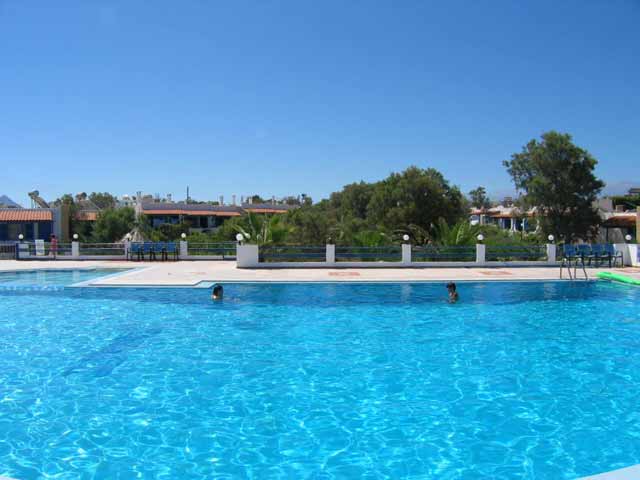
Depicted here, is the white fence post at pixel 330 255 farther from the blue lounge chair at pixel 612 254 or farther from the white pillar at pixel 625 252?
the white pillar at pixel 625 252

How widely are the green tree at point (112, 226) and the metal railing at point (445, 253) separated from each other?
1133 inches

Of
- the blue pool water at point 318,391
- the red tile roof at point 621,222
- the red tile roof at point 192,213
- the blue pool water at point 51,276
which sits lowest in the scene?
the blue pool water at point 318,391

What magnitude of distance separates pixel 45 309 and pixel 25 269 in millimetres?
9175

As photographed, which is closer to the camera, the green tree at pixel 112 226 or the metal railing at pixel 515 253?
the metal railing at pixel 515 253

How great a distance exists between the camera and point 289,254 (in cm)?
2358

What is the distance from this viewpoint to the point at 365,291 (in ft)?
59.0

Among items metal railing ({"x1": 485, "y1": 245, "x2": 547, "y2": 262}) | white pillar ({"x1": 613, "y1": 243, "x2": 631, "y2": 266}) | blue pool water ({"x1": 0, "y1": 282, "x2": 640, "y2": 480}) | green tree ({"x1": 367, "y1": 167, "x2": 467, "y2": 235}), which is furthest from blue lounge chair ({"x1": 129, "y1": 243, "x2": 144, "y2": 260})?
white pillar ({"x1": 613, "y1": 243, "x2": 631, "y2": 266})

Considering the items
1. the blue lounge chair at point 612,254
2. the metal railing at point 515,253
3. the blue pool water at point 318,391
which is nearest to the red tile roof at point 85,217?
the blue pool water at point 318,391

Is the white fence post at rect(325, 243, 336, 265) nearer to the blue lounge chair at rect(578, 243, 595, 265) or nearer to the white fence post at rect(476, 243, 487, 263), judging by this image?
the white fence post at rect(476, 243, 487, 263)

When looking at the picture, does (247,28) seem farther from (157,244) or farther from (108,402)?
(108,402)

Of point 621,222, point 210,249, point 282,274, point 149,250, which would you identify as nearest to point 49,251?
point 149,250

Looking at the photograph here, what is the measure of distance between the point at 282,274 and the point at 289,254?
3157 millimetres

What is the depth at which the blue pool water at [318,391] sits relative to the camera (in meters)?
6.28

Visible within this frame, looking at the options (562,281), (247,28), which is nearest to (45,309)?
(247,28)
